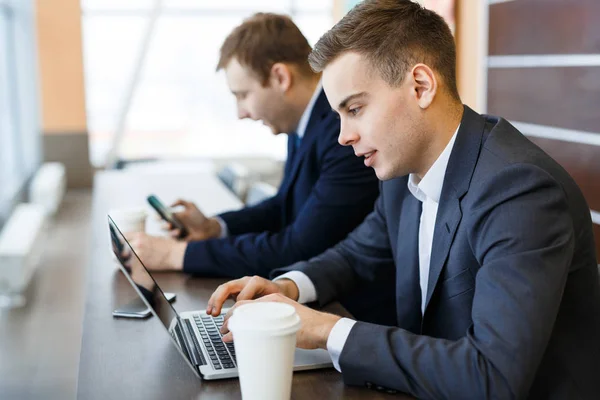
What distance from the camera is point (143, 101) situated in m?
6.27

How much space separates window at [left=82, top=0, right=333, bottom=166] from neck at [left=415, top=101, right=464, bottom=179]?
15.9ft

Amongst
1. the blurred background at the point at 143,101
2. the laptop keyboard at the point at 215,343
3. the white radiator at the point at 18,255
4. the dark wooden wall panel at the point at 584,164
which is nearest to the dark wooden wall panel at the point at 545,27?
the blurred background at the point at 143,101

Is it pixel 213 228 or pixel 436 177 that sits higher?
pixel 436 177

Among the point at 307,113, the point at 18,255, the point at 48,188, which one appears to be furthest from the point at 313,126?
the point at 48,188

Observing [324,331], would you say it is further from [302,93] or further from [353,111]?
[302,93]

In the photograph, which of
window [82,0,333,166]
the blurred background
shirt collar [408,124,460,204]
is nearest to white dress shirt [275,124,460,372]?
shirt collar [408,124,460,204]

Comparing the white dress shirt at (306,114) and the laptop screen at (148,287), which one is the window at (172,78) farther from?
the laptop screen at (148,287)

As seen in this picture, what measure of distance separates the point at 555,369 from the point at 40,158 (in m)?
5.01

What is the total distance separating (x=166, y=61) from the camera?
621cm

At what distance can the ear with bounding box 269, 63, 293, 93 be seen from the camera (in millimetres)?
2209

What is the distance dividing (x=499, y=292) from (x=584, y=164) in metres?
2.00

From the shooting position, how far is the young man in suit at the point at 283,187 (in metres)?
1.90

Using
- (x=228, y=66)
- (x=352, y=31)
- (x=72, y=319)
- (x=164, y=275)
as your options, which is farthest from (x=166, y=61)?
(x=352, y=31)

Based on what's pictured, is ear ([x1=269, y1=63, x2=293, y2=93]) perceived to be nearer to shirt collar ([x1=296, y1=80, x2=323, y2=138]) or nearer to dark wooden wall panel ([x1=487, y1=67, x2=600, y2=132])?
shirt collar ([x1=296, y1=80, x2=323, y2=138])
